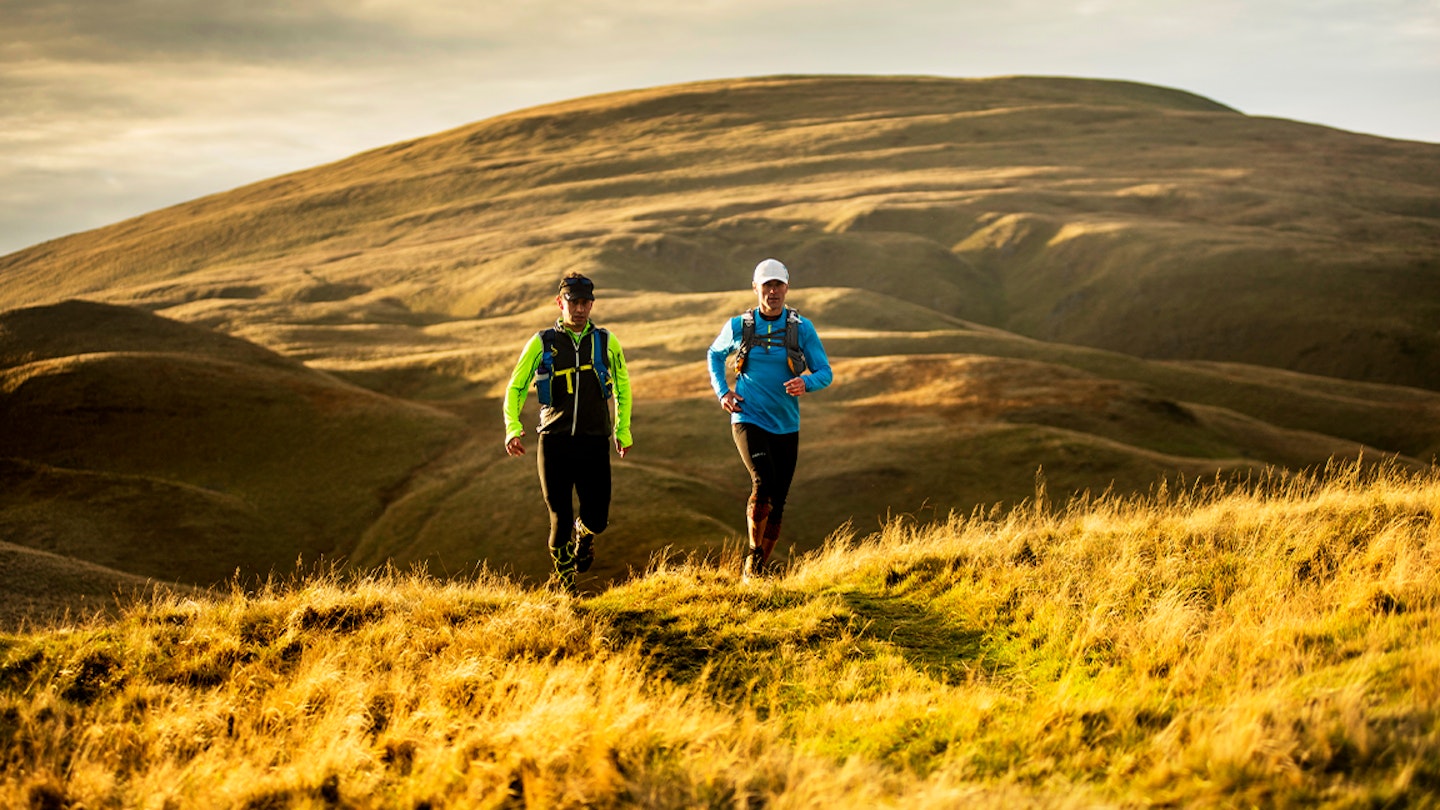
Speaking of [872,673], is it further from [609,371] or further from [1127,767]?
[609,371]

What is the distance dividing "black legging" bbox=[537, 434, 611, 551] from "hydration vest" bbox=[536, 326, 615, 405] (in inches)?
18.3

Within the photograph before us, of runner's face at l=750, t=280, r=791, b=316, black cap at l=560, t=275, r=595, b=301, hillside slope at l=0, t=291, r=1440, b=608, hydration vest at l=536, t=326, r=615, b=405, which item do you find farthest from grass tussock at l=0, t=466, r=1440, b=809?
hillside slope at l=0, t=291, r=1440, b=608

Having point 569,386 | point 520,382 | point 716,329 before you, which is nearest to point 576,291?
point 569,386

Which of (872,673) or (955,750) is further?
(872,673)

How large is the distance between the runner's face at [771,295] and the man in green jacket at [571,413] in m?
1.63

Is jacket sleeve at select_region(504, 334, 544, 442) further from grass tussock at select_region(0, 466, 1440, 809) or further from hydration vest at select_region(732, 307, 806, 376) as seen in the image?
hydration vest at select_region(732, 307, 806, 376)

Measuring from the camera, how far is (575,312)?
11438 millimetres

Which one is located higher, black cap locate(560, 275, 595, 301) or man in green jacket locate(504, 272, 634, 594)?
black cap locate(560, 275, 595, 301)

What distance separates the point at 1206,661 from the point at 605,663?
13.9 ft

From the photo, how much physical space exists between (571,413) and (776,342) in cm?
229

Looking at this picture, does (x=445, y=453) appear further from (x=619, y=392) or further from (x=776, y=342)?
(x=776, y=342)

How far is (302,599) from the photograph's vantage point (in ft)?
33.2

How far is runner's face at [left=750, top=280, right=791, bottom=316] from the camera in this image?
38.3ft

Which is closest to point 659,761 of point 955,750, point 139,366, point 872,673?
point 955,750
